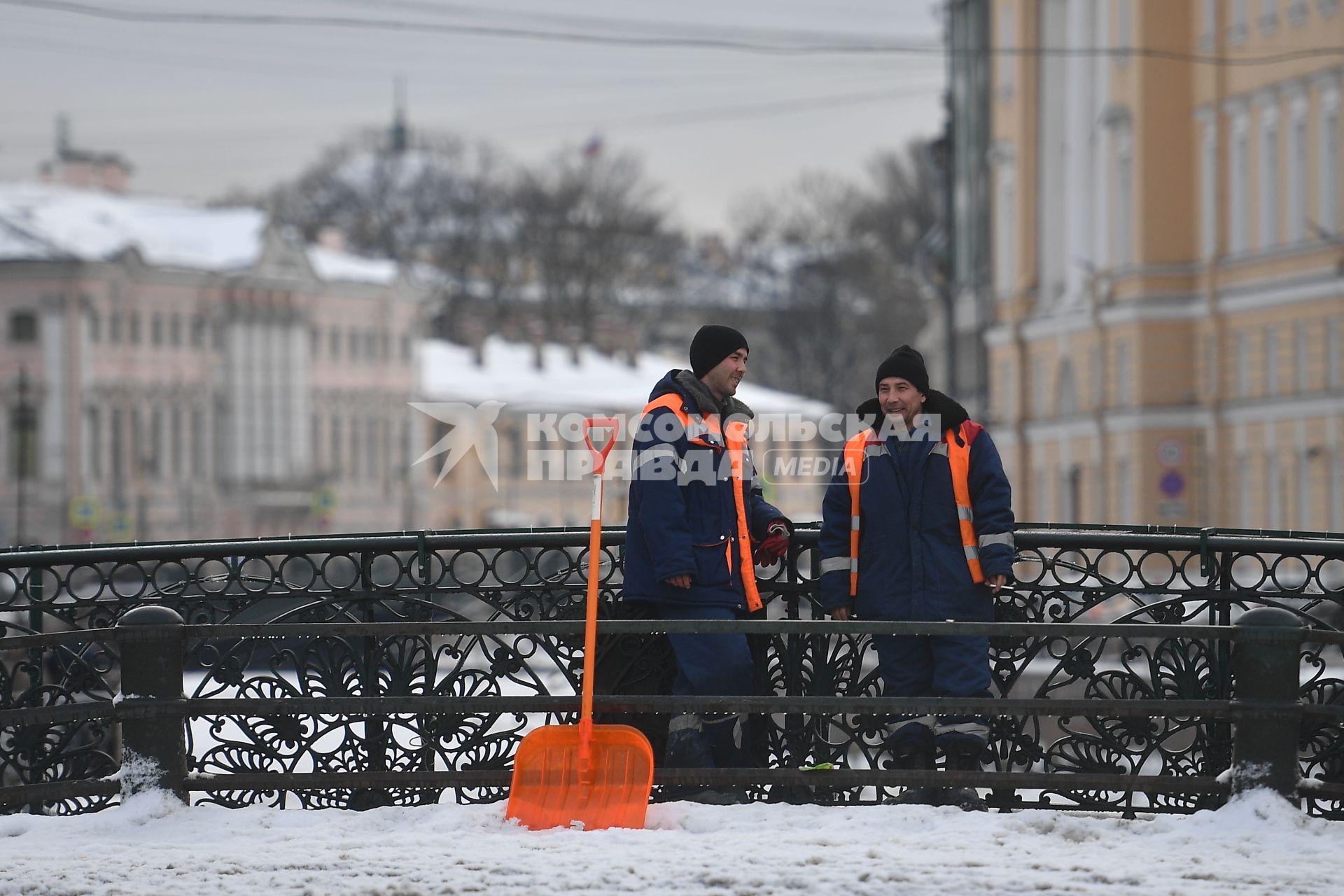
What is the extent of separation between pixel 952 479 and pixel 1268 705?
4.66 feet

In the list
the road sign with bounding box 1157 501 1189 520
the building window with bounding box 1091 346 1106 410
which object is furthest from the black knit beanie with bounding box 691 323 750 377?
the building window with bounding box 1091 346 1106 410

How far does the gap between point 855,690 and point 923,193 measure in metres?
79.5

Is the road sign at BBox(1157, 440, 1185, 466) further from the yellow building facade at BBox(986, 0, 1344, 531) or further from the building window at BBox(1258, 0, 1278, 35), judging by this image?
the building window at BBox(1258, 0, 1278, 35)

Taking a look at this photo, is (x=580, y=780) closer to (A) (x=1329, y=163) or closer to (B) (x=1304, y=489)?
(A) (x=1329, y=163)

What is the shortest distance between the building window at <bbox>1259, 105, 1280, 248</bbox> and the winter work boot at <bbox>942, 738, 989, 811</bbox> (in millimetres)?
36504

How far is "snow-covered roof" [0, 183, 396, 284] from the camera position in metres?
Result: 74.0

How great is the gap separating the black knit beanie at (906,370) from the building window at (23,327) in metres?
67.8

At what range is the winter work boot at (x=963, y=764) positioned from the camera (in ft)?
28.0

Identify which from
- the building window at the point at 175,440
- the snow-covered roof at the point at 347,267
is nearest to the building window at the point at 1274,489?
the building window at the point at 175,440

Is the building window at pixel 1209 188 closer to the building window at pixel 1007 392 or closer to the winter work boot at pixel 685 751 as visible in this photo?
the building window at pixel 1007 392

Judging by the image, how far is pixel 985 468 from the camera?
8.85 m

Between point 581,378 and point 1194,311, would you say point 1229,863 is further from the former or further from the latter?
point 581,378

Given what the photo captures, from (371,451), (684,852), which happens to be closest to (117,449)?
(371,451)

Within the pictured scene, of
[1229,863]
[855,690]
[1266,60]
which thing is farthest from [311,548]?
[1266,60]
